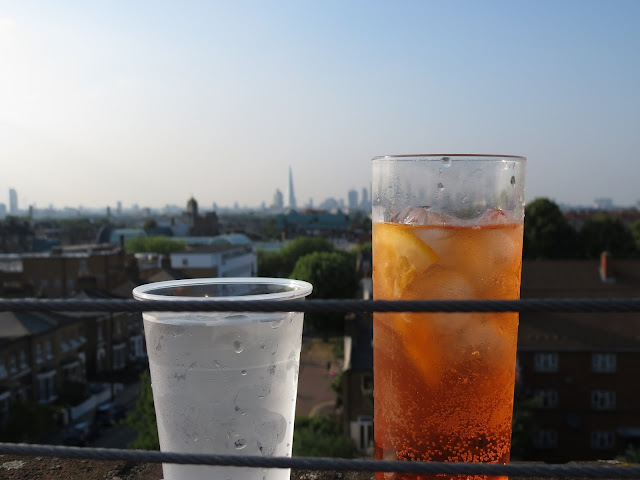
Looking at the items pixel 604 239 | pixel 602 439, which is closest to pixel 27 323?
pixel 602 439

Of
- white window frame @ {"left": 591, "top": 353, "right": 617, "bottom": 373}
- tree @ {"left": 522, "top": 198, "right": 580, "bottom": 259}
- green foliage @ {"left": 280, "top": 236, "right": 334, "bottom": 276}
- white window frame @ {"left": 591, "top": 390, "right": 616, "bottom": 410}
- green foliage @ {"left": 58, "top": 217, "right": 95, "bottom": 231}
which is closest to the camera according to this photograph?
white window frame @ {"left": 591, "top": 353, "right": 617, "bottom": 373}

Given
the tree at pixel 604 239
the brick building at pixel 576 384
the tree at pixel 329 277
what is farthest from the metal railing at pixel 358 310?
the tree at pixel 604 239

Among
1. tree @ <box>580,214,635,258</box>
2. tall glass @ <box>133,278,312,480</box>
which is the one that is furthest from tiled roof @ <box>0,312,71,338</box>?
tree @ <box>580,214,635,258</box>

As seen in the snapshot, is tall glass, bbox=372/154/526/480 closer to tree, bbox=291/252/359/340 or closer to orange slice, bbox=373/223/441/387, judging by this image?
orange slice, bbox=373/223/441/387

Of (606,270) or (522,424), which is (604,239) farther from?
(522,424)

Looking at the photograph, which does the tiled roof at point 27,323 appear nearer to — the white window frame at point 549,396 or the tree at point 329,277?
the tree at point 329,277

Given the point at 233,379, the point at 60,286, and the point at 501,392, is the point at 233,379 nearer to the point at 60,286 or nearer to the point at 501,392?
the point at 501,392

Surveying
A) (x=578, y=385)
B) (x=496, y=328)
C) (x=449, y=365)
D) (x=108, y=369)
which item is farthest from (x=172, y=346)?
(x=108, y=369)
